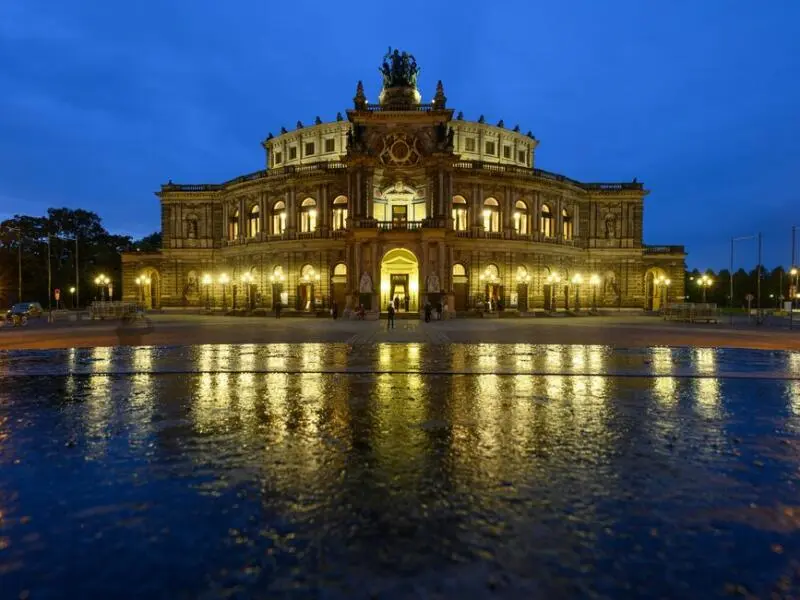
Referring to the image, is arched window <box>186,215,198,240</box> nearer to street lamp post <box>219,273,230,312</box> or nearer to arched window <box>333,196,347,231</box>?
street lamp post <box>219,273,230,312</box>

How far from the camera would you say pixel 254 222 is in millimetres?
57219

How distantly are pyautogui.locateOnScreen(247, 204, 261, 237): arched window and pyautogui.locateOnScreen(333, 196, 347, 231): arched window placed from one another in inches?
397

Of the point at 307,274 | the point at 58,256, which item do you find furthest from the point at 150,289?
the point at 58,256

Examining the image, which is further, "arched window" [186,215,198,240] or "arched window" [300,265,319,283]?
"arched window" [186,215,198,240]

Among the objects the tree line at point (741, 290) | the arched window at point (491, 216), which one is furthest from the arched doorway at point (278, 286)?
the tree line at point (741, 290)

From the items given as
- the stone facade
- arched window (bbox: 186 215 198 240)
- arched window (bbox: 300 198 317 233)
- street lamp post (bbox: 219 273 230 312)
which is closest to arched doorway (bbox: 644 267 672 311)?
the stone facade

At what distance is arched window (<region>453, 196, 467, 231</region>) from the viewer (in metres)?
50.2

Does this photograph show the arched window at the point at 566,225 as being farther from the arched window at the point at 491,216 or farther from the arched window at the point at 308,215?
the arched window at the point at 308,215

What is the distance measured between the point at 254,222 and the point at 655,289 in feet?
163

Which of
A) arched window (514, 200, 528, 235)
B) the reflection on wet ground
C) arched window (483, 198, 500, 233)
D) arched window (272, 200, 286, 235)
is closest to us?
the reflection on wet ground

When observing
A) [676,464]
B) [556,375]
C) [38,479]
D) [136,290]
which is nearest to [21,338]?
[38,479]

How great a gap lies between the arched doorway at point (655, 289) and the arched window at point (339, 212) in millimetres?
37775

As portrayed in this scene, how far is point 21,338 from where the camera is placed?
28.3m

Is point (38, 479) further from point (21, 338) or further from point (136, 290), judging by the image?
point (136, 290)
